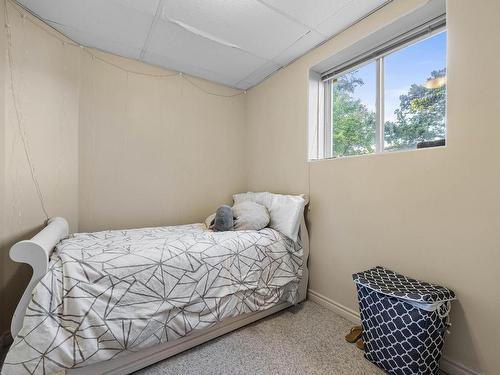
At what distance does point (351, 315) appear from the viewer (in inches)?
71.7

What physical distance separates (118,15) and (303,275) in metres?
2.67

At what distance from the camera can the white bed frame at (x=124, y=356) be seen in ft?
3.43

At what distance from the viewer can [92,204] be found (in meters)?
2.18

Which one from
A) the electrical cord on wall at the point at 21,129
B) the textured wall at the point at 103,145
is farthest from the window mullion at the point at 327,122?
the electrical cord on wall at the point at 21,129

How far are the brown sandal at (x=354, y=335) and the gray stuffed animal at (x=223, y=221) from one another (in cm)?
120

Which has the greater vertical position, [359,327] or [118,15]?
[118,15]

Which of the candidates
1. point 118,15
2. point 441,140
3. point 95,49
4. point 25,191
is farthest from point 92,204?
point 441,140

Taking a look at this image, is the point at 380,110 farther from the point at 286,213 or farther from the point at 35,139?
the point at 35,139

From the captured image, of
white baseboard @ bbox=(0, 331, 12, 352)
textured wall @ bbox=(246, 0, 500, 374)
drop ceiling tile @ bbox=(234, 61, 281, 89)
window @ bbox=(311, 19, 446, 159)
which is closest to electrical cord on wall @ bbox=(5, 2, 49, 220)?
white baseboard @ bbox=(0, 331, 12, 352)

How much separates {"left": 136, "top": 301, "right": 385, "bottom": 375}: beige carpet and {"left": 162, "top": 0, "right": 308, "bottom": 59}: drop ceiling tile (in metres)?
2.41

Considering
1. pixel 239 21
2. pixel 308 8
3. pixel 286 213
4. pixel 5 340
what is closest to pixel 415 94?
pixel 308 8

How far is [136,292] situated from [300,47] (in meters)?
2.39

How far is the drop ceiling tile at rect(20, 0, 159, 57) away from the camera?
166 cm

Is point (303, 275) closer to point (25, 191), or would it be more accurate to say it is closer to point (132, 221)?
point (132, 221)
